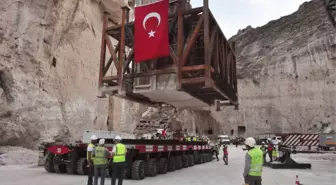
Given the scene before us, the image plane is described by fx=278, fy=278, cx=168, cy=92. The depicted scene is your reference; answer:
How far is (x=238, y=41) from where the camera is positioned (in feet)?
212

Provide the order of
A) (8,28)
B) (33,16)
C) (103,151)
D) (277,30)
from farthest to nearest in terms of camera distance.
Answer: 1. (277,30)
2. (33,16)
3. (8,28)
4. (103,151)

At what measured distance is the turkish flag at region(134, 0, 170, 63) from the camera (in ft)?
31.1

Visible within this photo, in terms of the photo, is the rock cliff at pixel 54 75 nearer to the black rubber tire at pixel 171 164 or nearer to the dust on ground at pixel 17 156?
the dust on ground at pixel 17 156

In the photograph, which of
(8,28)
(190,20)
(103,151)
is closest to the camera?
(103,151)

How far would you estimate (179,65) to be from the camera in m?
9.23

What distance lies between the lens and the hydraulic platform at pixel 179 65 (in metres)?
9.21

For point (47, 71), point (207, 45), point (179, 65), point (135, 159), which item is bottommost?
point (135, 159)

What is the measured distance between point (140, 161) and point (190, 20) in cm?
524

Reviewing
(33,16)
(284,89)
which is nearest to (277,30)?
(284,89)

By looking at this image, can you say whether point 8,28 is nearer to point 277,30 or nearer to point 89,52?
point 89,52

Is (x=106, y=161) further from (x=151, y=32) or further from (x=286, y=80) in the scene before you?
(x=286, y=80)

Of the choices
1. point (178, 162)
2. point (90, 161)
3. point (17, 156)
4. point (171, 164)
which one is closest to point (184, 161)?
point (178, 162)

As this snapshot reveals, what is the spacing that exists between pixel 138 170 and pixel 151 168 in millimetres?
923

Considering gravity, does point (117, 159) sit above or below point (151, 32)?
below
